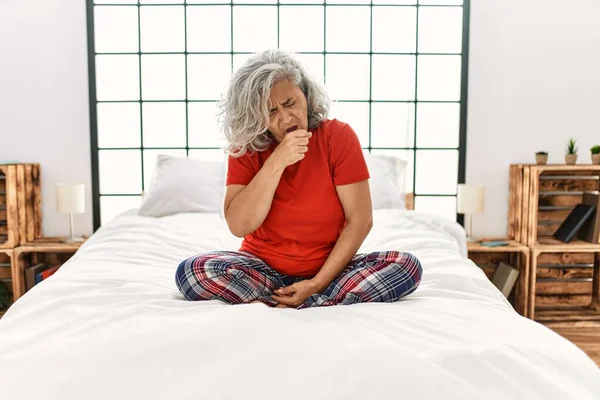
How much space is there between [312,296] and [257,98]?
2.03 feet

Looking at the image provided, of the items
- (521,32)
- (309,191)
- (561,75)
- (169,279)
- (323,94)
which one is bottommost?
(169,279)

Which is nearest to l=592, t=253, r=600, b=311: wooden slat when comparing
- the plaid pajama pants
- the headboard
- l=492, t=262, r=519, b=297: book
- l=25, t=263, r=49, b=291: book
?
l=492, t=262, r=519, b=297: book

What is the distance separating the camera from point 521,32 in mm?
4047

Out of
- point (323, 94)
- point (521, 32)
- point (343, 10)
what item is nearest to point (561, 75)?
point (521, 32)

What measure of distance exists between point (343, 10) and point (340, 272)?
2830 millimetres

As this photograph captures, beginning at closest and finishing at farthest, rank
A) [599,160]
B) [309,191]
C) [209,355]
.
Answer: [209,355], [309,191], [599,160]

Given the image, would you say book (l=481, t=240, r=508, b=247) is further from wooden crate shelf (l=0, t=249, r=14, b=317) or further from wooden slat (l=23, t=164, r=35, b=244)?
wooden crate shelf (l=0, t=249, r=14, b=317)

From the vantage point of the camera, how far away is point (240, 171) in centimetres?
190

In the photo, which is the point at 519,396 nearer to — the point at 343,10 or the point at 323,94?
the point at 323,94

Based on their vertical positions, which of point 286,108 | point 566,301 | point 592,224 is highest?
point 286,108

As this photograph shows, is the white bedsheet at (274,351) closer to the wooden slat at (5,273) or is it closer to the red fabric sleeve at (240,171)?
the red fabric sleeve at (240,171)

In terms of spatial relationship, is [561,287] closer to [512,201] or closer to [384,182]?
[512,201]

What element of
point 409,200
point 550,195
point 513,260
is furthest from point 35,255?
point 550,195

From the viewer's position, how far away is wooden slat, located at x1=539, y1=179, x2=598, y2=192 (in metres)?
4.08
